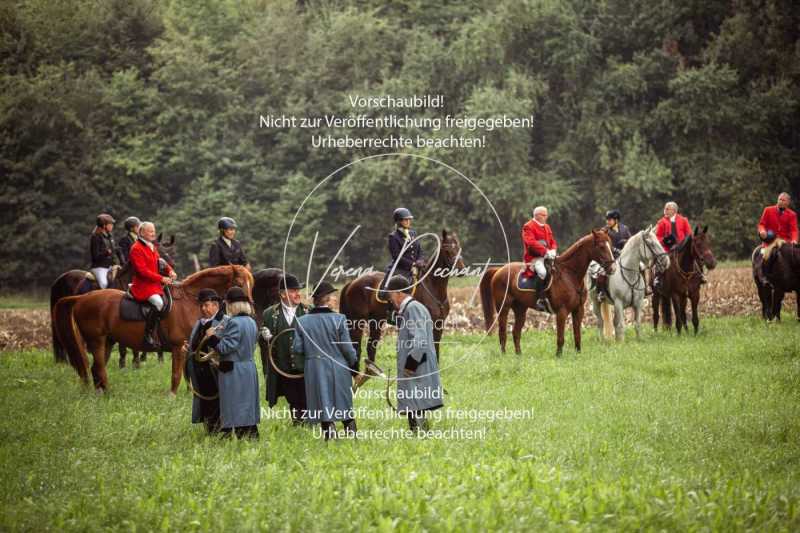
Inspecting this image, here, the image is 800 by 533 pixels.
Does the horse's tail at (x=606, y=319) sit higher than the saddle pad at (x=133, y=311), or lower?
lower

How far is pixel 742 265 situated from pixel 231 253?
25.6 m

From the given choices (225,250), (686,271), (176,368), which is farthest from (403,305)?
(686,271)

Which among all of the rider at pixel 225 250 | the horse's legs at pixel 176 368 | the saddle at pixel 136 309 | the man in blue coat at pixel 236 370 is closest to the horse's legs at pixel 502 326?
the rider at pixel 225 250

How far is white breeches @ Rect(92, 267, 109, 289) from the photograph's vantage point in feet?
64.2

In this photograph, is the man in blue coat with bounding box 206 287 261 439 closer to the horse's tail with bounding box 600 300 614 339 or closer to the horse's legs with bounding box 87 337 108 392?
the horse's legs with bounding box 87 337 108 392

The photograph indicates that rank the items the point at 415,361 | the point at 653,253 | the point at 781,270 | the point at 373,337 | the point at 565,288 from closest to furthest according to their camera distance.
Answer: the point at 415,361 < the point at 373,337 < the point at 565,288 < the point at 653,253 < the point at 781,270

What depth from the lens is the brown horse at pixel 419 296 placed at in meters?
16.2

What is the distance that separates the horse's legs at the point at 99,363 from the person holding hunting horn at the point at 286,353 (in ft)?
14.7

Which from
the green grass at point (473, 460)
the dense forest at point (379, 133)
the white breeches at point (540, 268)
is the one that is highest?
the dense forest at point (379, 133)

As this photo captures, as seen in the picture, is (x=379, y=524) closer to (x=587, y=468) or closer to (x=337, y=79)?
(x=587, y=468)

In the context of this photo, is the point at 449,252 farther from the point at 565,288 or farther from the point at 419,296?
the point at 565,288

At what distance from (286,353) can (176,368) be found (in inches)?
163

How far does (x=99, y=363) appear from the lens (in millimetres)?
15742

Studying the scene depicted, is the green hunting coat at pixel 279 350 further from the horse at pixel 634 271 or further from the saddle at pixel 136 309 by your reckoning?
the horse at pixel 634 271
